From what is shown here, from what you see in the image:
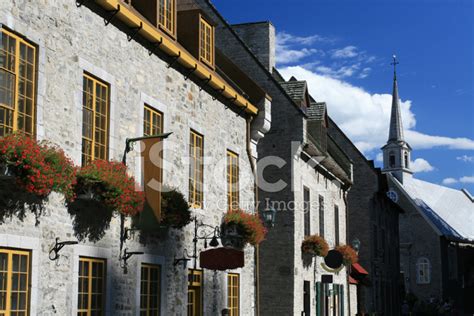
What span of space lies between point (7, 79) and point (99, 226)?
3.08 metres

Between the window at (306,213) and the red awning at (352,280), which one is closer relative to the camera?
the window at (306,213)

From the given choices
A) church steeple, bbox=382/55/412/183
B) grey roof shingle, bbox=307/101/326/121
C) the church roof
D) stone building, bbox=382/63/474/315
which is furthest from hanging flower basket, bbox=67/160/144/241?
church steeple, bbox=382/55/412/183

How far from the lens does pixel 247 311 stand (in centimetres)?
1886

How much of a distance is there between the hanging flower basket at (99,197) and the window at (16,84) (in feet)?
4.06

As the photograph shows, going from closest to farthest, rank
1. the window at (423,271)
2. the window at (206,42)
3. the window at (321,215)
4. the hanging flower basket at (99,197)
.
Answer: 1. the hanging flower basket at (99,197)
2. the window at (206,42)
3. the window at (321,215)
4. the window at (423,271)

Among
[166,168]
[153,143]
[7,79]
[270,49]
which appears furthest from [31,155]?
[270,49]

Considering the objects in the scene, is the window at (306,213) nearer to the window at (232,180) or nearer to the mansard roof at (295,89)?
the mansard roof at (295,89)

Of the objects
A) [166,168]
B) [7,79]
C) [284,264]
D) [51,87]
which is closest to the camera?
[7,79]

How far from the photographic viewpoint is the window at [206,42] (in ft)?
57.2

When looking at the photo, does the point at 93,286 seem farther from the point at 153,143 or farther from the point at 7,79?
the point at 7,79

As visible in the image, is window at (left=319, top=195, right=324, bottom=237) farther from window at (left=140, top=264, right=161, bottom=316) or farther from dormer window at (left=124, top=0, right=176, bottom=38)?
window at (left=140, top=264, right=161, bottom=316)

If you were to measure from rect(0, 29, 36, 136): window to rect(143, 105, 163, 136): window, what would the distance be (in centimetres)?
369

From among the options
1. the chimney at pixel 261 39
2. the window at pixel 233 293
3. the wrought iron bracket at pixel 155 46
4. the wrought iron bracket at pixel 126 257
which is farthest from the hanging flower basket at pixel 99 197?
the chimney at pixel 261 39

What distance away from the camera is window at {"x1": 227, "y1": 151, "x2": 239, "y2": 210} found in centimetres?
1822
